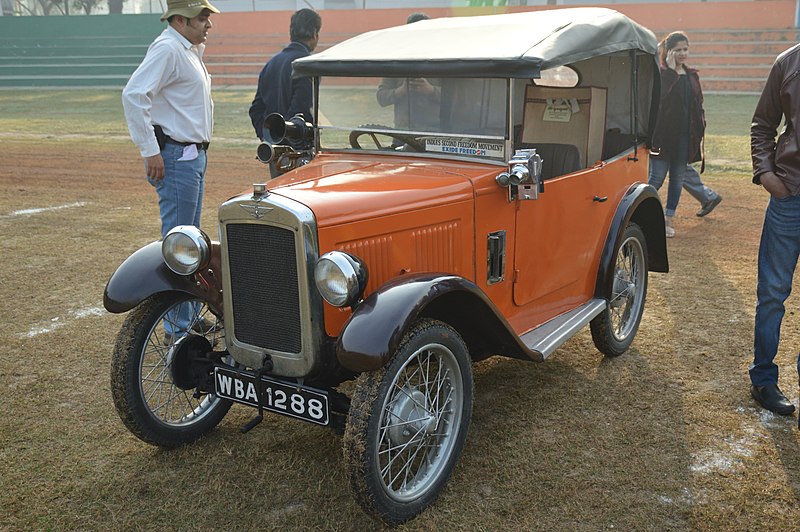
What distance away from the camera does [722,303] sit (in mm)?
5277

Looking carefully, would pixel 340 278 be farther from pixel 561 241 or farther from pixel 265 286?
pixel 561 241

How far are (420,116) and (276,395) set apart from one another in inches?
62.2

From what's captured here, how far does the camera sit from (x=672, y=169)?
7.26m

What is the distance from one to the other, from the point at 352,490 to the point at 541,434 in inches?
46.5

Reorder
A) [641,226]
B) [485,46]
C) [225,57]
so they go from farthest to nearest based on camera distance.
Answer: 1. [225,57]
2. [641,226]
3. [485,46]

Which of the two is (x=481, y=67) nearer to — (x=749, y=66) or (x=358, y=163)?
(x=358, y=163)

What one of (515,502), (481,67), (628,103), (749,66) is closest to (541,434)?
(515,502)

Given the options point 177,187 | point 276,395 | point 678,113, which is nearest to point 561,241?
point 276,395

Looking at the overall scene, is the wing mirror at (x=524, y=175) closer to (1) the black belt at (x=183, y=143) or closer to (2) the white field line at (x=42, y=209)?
(1) the black belt at (x=183, y=143)

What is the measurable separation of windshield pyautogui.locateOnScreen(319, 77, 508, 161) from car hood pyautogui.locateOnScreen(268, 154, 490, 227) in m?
0.10

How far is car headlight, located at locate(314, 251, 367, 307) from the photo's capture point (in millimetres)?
2646

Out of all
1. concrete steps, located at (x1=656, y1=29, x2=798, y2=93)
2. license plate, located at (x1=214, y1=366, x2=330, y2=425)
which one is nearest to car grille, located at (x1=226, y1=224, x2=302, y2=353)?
license plate, located at (x1=214, y1=366, x2=330, y2=425)

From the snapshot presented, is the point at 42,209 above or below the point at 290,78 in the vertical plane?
below

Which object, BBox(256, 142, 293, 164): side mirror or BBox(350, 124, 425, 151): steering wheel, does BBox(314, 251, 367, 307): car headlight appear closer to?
BBox(350, 124, 425, 151): steering wheel
